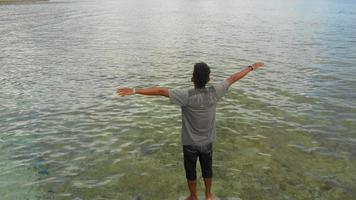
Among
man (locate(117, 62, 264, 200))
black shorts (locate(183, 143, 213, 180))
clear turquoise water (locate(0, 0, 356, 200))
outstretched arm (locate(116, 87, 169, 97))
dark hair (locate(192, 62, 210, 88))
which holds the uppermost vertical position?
dark hair (locate(192, 62, 210, 88))

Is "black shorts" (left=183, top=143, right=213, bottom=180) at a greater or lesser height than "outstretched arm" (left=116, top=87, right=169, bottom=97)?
lesser

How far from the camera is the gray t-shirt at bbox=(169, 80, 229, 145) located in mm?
8602

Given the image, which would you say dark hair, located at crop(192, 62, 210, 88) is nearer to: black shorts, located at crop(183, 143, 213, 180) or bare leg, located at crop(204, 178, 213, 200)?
black shorts, located at crop(183, 143, 213, 180)

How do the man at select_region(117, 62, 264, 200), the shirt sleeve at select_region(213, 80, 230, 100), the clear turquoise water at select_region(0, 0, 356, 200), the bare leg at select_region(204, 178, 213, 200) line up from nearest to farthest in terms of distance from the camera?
the man at select_region(117, 62, 264, 200) < the shirt sleeve at select_region(213, 80, 230, 100) < the bare leg at select_region(204, 178, 213, 200) < the clear turquoise water at select_region(0, 0, 356, 200)

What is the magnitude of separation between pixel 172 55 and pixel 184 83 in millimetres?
12502

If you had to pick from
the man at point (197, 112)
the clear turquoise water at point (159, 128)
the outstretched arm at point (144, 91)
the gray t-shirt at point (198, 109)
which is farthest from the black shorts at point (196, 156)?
the clear turquoise water at point (159, 128)

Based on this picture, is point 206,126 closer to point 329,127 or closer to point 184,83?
point 329,127

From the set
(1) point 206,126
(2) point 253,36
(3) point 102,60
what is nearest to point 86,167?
(1) point 206,126

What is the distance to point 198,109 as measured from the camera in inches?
343

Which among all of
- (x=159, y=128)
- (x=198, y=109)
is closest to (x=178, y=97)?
(x=198, y=109)

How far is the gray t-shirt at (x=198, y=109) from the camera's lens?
8602mm

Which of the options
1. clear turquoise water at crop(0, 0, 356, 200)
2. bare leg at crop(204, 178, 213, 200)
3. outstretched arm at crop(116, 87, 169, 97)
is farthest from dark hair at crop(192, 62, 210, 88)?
clear turquoise water at crop(0, 0, 356, 200)

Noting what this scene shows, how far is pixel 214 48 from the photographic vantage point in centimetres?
4106

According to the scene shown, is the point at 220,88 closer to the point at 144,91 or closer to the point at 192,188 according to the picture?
the point at 144,91
